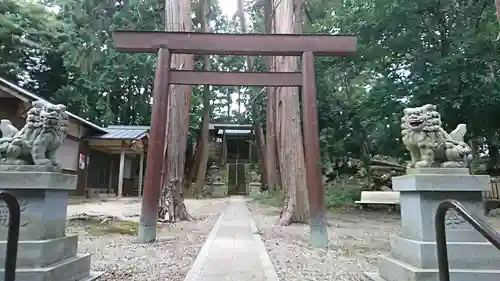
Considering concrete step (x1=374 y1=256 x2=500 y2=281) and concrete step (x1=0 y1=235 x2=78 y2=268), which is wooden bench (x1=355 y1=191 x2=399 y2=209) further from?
concrete step (x1=0 y1=235 x2=78 y2=268)

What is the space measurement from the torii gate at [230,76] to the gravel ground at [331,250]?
561mm

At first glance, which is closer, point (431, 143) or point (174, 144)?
point (431, 143)

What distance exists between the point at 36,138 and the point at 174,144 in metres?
5.50

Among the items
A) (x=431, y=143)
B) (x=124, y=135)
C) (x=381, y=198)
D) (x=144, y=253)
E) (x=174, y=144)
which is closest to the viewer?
(x=431, y=143)

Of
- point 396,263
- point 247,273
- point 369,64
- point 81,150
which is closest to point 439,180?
point 396,263

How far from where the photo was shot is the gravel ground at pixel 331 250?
414 centimetres

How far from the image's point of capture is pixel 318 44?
6.02m

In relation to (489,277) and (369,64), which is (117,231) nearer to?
(489,277)

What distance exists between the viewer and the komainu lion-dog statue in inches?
131

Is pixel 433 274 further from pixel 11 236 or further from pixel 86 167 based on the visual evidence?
pixel 86 167

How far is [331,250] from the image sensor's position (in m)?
5.50

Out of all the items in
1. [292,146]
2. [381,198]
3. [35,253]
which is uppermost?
[292,146]

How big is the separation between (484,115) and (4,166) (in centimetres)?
1035

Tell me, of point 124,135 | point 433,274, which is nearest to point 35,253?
point 433,274
